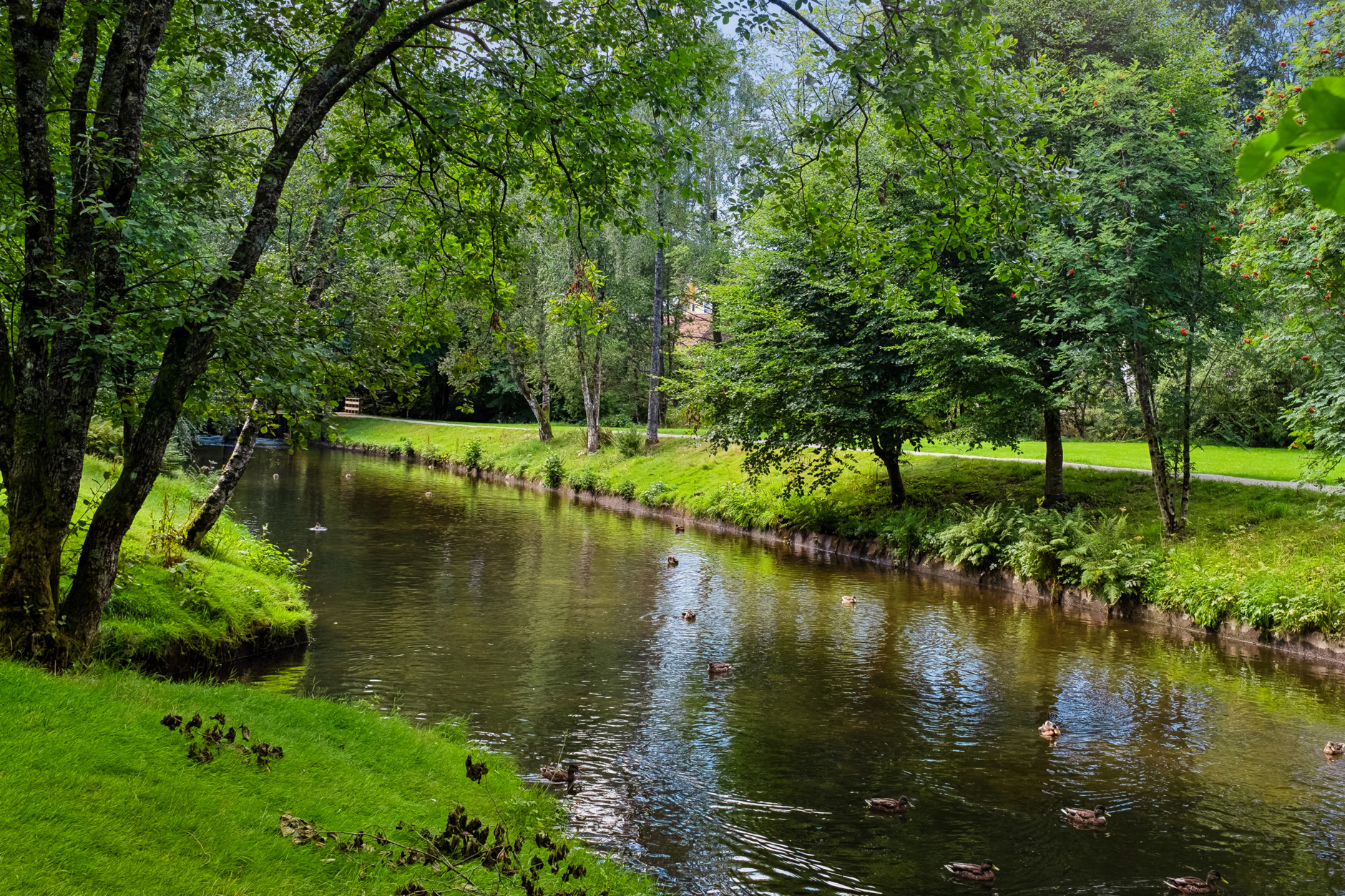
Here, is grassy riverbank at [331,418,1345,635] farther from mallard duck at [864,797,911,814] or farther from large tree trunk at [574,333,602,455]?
large tree trunk at [574,333,602,455]

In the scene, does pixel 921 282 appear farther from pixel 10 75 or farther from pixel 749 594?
pixel 749 594

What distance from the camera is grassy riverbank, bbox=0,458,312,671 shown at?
33.3 ft

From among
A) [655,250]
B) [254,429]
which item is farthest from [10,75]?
Answer: [655,250]

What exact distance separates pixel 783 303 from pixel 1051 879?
19014 millimetres

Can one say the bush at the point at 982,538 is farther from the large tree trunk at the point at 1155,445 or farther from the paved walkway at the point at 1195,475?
the paved walkway at the point at 1195,475

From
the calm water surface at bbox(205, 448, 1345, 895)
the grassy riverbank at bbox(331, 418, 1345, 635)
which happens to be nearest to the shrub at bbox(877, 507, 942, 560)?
the grassy riverbank at bbox(331, 418, 1345, 635)

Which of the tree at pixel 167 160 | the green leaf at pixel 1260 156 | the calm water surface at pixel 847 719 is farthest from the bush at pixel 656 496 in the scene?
the green leaf at pixel 1260 156

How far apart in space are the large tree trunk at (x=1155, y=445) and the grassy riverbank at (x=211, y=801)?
15061mm

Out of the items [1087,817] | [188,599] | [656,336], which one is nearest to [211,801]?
[188,599]

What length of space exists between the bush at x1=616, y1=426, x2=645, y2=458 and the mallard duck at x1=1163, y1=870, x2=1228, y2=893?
99.4ft

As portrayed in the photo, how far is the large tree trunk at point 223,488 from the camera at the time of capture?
13086mm

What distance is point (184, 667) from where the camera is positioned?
10.6 meters

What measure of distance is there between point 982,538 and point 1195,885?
13.4m

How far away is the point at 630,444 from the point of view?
123 feet
